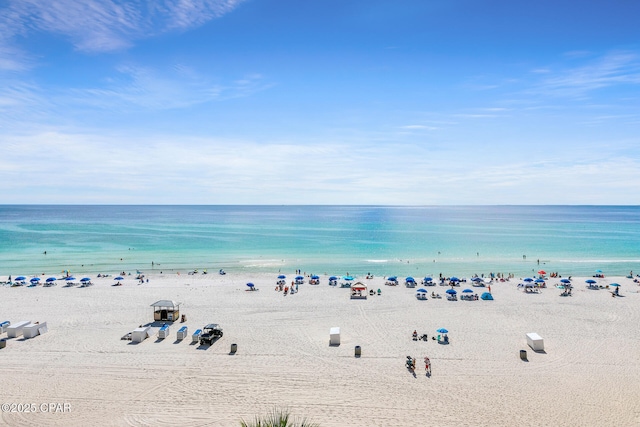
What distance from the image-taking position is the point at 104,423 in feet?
44.0

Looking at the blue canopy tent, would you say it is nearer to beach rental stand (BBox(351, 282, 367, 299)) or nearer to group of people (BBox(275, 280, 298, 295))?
beach rental stand (BBox(351, 282, 367, 299))

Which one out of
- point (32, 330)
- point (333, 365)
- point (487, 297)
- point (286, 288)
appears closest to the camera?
point (333, 365)

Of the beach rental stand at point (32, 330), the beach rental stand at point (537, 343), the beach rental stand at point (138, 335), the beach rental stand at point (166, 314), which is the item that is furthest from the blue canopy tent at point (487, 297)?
the beach rental stand at point (32, 330)

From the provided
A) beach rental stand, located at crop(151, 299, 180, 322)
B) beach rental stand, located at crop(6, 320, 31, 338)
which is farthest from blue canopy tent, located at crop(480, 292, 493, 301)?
beach rental stand, located at crop(6, 320, 31, 338)

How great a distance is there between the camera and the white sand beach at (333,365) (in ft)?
46.3

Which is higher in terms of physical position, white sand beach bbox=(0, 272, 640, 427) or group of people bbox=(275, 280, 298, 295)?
group of people bbox=(275, 280, 298, 295)

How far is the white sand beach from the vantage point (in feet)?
46.3

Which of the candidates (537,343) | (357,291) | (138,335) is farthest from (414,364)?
(357,291)

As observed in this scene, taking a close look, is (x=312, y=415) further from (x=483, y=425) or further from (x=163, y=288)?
(x=163, y=288)

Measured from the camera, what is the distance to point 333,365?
1795 centimetres

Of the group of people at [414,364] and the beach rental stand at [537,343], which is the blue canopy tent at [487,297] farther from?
the group of people at [414,364]

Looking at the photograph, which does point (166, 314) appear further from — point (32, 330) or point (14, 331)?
point (14, 331)

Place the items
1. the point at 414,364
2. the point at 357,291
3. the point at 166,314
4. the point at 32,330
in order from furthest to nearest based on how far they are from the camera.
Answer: the point at 357,291 < the point at 166,314 < the point at 32,330 < the point at 414,364

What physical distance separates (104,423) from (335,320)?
1433cm
